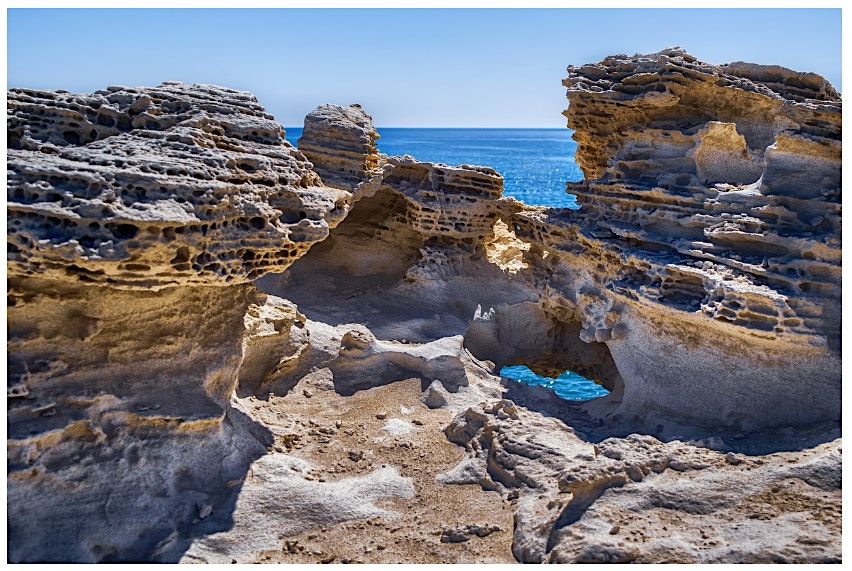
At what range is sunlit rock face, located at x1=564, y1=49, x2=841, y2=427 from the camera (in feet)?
26.8

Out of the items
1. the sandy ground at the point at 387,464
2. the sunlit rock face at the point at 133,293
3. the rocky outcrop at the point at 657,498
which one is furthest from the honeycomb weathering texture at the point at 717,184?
the sunlit rock face at the point at 133,293

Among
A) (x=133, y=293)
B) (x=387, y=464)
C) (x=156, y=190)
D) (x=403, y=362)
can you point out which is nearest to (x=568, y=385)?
(x=403, y=362)

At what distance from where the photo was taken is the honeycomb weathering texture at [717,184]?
8.23 m

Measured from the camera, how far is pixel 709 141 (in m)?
10.1

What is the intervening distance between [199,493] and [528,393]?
5.03m

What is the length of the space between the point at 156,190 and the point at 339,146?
8.12 meters

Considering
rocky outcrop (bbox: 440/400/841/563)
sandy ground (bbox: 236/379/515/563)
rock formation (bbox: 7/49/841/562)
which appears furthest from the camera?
sandy ground (bbox: 236/379/515/563)

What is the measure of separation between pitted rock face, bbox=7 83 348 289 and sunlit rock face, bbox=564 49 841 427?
434 centimetres

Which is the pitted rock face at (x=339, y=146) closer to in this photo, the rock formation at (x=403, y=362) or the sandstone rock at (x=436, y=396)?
the rock formation at (x=403, y=362)

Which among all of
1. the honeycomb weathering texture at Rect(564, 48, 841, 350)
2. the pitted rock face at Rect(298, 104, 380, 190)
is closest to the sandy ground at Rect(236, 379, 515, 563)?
the honeycomb weathering texture at Rect(564, 48, 841, 350)

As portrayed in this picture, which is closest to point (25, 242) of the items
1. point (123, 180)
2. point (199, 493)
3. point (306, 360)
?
point (123, 180)

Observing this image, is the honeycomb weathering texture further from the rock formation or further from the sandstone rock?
the sandstone rock
